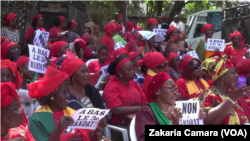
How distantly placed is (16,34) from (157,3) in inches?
537

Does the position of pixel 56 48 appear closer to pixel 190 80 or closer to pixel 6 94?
pixel 190 80

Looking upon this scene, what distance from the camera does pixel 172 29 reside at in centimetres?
1009

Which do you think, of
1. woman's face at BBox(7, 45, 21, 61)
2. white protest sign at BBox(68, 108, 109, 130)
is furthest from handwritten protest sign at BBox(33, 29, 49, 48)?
white protest sign at BBox(68, 108, 109, 130)

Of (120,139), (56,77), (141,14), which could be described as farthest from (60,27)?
(141,14)

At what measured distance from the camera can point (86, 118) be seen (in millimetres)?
3955

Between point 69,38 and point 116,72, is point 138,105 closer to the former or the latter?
point 116,72

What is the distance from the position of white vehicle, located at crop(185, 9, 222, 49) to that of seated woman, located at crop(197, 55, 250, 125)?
10.3 meters

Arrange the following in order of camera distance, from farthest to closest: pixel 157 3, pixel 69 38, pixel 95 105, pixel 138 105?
pixel 157 3, pixel 69 38, pixel 138 105, pixel 95 105

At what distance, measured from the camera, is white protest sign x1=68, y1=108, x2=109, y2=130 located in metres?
3.90

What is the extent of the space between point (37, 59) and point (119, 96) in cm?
137

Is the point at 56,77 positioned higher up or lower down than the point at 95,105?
higher up

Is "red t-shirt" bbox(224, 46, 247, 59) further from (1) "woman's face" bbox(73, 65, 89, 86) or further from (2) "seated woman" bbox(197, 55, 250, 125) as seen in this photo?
(1) "woman's face" bbox(73, 65, 89, 86)

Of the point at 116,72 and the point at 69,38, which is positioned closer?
the point at 116,72

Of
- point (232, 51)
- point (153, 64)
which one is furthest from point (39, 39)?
point (232, 51)
